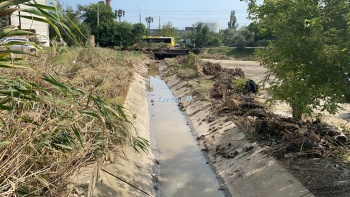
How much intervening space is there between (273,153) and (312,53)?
7.54 ft

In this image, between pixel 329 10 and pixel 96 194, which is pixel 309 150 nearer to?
pixel 329 10

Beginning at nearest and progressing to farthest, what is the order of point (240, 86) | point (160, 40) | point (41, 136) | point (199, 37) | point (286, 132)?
1. point (41, 136)
2. point (286, 132)
3. point (240, 86)
4. point (199, 37)
5. point (160, 40)

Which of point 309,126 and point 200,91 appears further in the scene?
point 200,91

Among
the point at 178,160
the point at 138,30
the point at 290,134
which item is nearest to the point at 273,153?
the point at 290,134

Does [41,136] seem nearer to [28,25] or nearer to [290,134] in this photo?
[290,134]

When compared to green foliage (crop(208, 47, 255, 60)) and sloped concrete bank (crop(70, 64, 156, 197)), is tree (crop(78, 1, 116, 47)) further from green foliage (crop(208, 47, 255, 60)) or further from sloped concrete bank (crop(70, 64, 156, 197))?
sloped concrete bank (crop(70, 64, 156, 197))

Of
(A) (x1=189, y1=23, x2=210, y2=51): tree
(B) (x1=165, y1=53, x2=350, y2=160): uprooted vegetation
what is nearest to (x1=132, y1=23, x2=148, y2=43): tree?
(A) (x1=189, y1=23, x2=210, y2=51): tree

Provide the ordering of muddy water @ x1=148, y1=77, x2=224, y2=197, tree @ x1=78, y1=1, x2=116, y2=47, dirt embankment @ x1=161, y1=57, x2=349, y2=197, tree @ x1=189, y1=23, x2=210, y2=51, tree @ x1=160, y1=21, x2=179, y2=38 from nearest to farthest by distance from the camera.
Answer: dirt embankment @ x1=161, y1=57, x2=349, y2=197 → muddy water @ x1=148, y1=77, x2=224, y2=197 → tree @ x1=78, y1=1, x2=116, y2=47 → tree @ x1=189, y1=23, x2=210, y2=51 → tree @ x1=160, y1=21, x2=179, y2=38

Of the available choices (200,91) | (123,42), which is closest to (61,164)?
(200,91)

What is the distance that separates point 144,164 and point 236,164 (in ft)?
7.33

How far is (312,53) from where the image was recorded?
19.9 feet

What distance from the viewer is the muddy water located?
22.8ft

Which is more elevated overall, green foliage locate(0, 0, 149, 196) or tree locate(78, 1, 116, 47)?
tree locate(78, 1, 116, 47)

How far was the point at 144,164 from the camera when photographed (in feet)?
25.5
